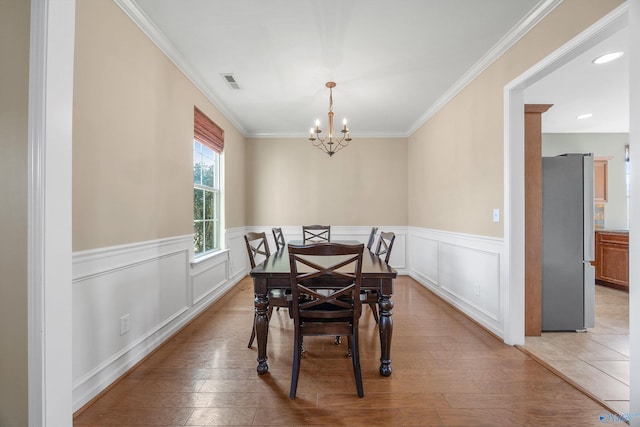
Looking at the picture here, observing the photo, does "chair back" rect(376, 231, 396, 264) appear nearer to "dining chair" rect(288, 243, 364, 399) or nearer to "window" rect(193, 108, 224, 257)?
"dining chair" rect(288, 243, 364, 399)

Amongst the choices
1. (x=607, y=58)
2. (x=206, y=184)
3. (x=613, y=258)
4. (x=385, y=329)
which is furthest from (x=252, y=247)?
(x=613, y=258)

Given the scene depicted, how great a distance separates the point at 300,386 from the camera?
6.32 ft

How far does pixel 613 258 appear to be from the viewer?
14.6 ft

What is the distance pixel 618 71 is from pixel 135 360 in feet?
17.5

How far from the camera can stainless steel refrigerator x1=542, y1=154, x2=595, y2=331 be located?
273 cm

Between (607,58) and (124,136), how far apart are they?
14.3 ft

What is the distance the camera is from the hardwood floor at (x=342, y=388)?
1.63 meters

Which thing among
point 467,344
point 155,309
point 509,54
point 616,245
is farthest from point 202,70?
point 616,245

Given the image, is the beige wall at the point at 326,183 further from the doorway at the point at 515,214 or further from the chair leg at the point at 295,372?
the chair leg at the point at 295,372

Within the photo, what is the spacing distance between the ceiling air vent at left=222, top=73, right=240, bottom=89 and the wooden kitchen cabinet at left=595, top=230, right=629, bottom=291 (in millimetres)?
5858

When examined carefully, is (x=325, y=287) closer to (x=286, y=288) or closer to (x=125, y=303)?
(x=286, y=288)

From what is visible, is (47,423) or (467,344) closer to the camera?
(47,423)

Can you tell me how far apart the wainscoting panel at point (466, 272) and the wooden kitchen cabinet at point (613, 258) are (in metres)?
2.76

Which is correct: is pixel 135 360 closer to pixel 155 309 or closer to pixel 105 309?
pixel 155 309
